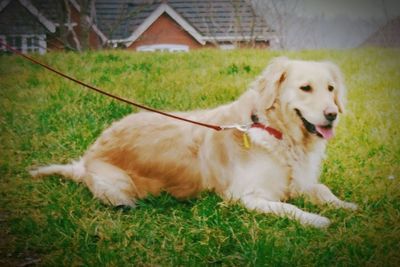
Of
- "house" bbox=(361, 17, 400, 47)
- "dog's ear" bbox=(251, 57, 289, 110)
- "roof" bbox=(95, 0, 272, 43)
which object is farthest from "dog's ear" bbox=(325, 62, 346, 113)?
"roof" bbox=(95, 0, 272, 43)

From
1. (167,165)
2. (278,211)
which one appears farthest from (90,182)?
(278,211)

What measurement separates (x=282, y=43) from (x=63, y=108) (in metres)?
4.12

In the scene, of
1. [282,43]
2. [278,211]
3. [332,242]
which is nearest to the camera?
[332,242]

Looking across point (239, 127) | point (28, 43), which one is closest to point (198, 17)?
point (239, 127)

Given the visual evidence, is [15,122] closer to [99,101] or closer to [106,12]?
[99,101]

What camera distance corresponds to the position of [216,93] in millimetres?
5457

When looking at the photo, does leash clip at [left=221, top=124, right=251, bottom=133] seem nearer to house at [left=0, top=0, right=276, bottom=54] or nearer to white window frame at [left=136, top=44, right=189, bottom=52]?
house at [left=0, top=0, right=276, bottom=54]

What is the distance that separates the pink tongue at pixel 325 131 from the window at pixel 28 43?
793cm

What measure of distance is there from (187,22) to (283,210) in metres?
3.14

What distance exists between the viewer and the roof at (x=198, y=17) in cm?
540

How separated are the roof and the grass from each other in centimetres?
60

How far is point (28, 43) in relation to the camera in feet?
32.7

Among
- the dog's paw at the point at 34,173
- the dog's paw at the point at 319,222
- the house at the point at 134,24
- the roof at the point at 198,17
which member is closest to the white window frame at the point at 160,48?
the house at the point at 134,24

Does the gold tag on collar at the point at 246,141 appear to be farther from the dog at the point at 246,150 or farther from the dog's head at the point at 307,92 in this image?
the dog's head at the point at 307,92
